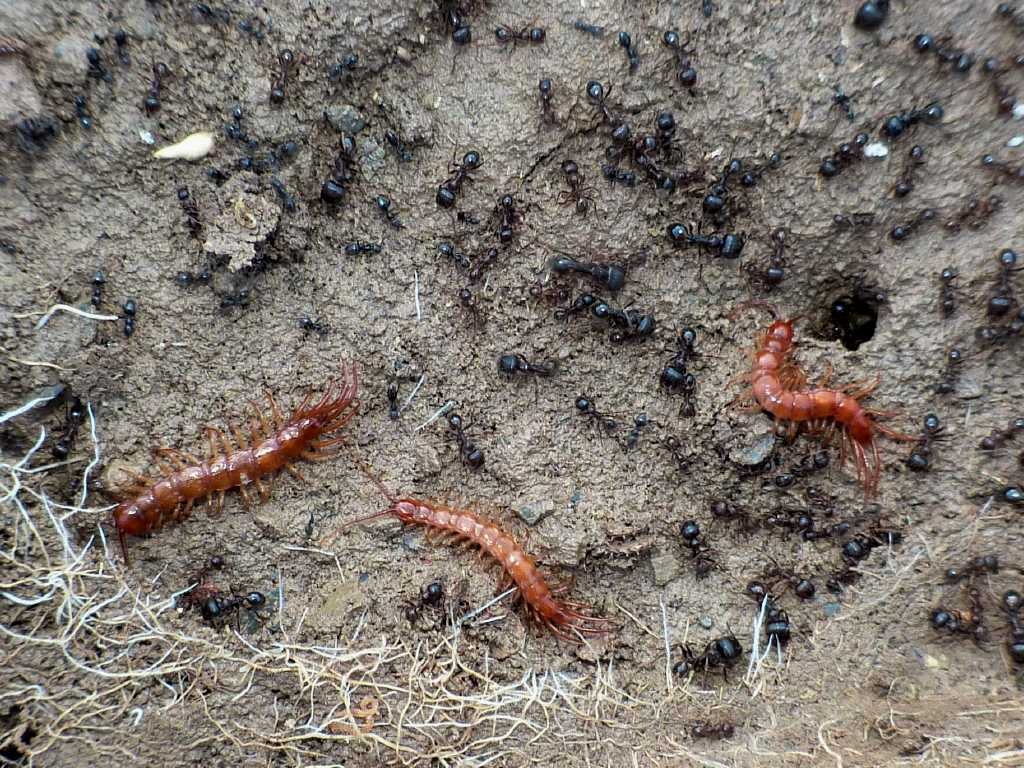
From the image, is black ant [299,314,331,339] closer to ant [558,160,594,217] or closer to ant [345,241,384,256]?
ant [345,241,384,256]

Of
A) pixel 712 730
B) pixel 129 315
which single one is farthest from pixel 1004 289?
pixel 129 315

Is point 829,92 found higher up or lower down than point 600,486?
higher up

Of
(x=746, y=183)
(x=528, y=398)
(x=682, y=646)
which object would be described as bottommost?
(x=682, y=646)

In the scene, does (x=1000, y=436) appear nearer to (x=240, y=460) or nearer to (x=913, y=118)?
(x=913, y=118)

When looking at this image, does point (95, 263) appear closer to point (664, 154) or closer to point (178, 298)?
point (178, 298)

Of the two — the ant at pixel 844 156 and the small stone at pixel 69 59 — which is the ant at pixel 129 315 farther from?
the ant at pixel 844 156

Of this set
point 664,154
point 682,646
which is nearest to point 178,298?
point 664,154
